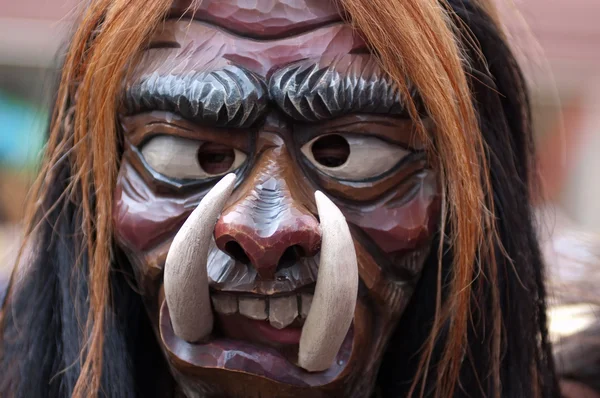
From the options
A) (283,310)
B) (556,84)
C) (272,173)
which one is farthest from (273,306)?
(556,84)

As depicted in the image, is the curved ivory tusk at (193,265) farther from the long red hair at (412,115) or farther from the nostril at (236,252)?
the long red hair at (412,115)

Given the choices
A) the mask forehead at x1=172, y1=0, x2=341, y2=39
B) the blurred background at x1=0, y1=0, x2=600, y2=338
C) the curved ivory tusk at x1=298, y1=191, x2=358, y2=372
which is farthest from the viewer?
the blurred background at x1=0, y1=0, x2=600, y2=338

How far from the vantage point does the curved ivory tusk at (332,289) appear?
0.91 metres

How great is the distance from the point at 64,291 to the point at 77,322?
51 mm

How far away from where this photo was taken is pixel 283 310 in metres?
0.96

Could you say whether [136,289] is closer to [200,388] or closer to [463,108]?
[200,388]

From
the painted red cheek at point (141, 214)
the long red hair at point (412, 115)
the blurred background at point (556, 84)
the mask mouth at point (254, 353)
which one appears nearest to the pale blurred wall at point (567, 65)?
the blurred background at point (556, 84)

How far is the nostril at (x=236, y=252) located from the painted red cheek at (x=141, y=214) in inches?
4.7

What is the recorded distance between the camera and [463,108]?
3.53 feet

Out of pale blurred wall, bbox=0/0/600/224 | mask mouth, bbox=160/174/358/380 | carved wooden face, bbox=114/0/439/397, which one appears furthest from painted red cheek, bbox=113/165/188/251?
pale blurred wall, bbox=0/0/600/224

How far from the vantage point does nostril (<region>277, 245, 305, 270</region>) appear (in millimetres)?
948

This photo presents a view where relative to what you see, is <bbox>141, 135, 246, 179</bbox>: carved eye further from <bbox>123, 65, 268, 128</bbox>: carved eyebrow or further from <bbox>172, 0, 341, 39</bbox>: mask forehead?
<bbox>172, 0, 341, 39</bbox>: mask forehead

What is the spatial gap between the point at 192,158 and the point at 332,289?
10.4 inches

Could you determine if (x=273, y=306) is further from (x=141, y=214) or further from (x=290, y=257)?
(x=141, y=214)
